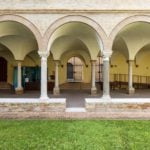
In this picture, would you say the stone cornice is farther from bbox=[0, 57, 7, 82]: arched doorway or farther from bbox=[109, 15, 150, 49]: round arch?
bbox=[0, 57, 7, 82]: arched doorway

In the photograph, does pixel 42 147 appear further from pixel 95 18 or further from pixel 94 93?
pixel 94 93

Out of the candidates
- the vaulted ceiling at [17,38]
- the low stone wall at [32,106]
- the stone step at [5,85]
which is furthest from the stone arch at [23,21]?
the stone step at [5,85]

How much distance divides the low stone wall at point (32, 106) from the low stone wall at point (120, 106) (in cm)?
113

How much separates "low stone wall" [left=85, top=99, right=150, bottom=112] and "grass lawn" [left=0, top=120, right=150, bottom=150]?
0.85 m

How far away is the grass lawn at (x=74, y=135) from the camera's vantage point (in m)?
6.84

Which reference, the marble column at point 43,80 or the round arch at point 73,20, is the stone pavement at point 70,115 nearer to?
the marble column at point 43,80

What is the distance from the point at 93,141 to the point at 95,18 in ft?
19.4

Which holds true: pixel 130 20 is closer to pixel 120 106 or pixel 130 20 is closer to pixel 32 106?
pixel 120 106

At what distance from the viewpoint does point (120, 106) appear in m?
10.5

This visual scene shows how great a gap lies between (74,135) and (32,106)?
3135mm

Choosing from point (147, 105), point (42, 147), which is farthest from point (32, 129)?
point (147, 105)

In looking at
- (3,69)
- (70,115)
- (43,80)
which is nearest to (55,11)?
(43,80)

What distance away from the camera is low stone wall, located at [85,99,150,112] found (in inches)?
410

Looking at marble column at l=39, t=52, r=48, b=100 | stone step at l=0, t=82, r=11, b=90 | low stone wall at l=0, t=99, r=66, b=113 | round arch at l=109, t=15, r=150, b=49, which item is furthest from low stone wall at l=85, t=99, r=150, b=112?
stone step at l=0, t=82, r=11, b=90
